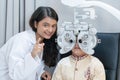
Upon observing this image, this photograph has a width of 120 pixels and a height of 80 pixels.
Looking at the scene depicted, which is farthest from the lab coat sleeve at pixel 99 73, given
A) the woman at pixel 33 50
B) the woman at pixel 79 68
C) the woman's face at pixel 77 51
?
the woman at pixel 33 50

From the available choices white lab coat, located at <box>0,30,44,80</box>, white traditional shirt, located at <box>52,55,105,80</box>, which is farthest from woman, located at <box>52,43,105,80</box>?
white lab coat, located at <box>0,30,44,80</box>

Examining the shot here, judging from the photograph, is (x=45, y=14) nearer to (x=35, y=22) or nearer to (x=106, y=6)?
(x=35, y=22)

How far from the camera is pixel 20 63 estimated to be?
144cm

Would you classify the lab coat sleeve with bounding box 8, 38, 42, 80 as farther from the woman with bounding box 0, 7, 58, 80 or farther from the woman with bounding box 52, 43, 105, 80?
the woman with bounding box 52, 43, 105, 80

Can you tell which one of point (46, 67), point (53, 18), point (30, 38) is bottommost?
point (46, 67)

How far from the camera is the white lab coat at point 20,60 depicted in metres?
1.42

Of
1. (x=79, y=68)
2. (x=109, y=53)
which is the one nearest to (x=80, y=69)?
(x=79, y=68)

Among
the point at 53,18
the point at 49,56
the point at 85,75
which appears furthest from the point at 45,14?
the point at 85,75

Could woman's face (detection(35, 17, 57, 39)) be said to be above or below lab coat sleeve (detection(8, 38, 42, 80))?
above

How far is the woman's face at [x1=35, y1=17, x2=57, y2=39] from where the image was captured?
4.96 feet

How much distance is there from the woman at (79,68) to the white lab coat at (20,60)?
0.14 meters

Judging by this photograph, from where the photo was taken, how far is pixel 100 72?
4.55 feet

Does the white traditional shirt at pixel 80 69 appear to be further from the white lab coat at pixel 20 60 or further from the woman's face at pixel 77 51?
the white lab coat at pixel 20 60

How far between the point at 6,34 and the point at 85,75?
691 mm
